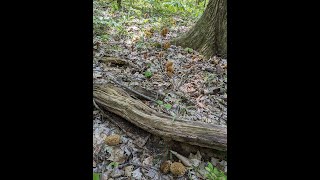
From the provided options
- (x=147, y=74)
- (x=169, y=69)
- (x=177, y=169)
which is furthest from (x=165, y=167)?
(x=169, y=69)

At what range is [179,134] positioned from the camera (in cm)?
238

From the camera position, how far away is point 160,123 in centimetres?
254

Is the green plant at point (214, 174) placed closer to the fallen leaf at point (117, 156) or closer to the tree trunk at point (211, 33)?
the fallen leaf at point (117, 156)

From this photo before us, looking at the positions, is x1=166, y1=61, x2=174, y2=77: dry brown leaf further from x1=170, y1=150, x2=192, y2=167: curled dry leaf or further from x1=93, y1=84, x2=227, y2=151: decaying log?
x1=170, y1=150, x2=192, y2=167: curled dry leaf

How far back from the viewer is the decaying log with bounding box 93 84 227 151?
2336 mm

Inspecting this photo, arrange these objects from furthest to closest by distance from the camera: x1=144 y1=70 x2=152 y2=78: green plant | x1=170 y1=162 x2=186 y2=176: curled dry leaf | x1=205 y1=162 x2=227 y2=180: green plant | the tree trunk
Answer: the tree trunk, x1=144 y1=70 x2=152 y2=78: green plant, x1=170 y1=162 x2=186 y2=176: curled dry leaf, x1=205 y1=162 x2=227 y2=180: green plant

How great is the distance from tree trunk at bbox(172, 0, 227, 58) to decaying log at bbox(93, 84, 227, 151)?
2.73m

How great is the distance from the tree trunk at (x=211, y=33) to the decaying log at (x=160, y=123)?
2732mm

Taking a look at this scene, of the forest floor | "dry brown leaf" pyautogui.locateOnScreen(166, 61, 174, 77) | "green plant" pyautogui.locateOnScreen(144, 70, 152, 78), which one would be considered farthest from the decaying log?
"dry brown leaf" pyautogui.locateOnScreen(166, 61, 174, 77)
